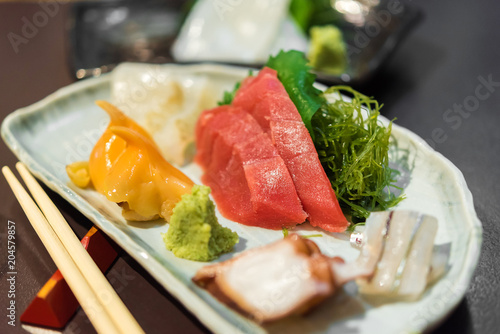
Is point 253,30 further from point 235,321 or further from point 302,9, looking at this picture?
point 235,321

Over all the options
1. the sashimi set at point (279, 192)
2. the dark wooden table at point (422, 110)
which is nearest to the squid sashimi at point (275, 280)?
the sashimi set at point (279, 192)

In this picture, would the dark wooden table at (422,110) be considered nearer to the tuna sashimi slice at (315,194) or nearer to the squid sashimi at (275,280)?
the squid sashimi at (275,280)

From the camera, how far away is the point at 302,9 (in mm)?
4535

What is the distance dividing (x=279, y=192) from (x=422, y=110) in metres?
2.14

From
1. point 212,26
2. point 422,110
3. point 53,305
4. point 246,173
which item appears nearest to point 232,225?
point 246,173

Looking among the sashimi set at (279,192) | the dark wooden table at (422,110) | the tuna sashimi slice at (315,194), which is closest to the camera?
the sashimi set at (279,192)

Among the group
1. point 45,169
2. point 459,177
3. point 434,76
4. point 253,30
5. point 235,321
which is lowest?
point 45,169

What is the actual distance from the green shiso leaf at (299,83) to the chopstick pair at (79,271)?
1283 millimetres

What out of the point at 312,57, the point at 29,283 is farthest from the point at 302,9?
the point at 29,283

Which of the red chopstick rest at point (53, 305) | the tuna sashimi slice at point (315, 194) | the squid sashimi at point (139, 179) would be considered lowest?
the red chopstick rest at point (53, 305)

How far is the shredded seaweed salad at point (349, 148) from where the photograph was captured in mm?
2303

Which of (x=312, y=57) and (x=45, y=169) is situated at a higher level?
(x=312, y=57)

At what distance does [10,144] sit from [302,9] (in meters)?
3.11

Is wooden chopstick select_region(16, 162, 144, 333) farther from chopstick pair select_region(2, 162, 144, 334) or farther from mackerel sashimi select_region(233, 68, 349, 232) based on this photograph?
mackerel sashimi select_region(233, 68, 349, 232)
